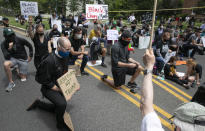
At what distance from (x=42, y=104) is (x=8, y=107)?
2.71 ft

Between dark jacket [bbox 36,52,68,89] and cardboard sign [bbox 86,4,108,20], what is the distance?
6.39 metres

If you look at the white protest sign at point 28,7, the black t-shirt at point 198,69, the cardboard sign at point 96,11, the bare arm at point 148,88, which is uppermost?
the white protest sign at point 28,7

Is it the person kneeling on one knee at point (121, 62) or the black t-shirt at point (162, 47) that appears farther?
the black t-shirt at point (162, 47)

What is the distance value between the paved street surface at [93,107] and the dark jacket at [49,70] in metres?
0.85

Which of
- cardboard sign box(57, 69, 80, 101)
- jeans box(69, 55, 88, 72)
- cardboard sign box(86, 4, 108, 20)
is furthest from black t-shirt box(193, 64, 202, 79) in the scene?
cardboard sign box(86, 4, 108, 20)

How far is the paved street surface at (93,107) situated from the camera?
3.03m

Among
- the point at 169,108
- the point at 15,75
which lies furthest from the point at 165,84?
the point at 15,75

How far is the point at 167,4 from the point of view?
4025 centimetres

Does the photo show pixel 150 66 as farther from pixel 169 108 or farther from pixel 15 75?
pixel 15 75

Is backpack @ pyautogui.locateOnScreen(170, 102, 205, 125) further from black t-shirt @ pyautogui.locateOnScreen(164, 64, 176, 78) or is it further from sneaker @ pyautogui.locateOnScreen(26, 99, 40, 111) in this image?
black t-shirt @ pyautogui.locateOnScreen(164, 64, 176, 78)

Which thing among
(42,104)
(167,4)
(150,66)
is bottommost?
(42,104)

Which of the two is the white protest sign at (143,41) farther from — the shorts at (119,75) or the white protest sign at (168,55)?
the shorts at (119,75)

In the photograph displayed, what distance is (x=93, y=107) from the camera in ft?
11.8

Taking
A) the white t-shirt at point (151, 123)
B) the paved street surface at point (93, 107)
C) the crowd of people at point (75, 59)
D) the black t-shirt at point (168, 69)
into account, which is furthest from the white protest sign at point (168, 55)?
the white t-shirt at point (151, 123)
